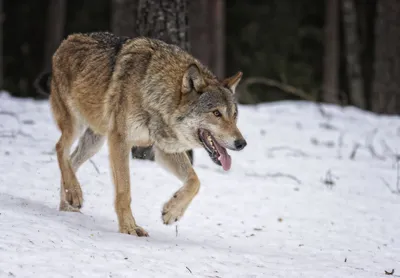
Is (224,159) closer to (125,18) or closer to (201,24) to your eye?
(125,18)

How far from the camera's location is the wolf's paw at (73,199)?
22.4ft

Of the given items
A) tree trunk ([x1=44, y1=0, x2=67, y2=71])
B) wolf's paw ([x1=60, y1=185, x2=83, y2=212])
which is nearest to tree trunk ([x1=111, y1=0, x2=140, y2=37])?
wolf's paw ([x1=60, y1=185, x2=83, y2=212])

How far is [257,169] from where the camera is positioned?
Answer: 392 inches

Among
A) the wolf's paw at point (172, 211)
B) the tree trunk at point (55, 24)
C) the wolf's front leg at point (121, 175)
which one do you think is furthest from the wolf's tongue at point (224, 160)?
the tree trunk at point (55, 24)

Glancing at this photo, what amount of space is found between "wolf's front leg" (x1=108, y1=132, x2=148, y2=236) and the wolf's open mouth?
77 cm

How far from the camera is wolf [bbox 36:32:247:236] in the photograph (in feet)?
20.8

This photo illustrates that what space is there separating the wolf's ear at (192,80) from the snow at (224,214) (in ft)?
4.96

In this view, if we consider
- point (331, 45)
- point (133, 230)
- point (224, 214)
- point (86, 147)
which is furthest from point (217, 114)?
A: point (331, 45)

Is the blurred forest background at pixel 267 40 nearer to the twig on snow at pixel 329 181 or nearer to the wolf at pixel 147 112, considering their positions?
the twig on snow at pixel 329 181

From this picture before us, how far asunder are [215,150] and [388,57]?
11.5m

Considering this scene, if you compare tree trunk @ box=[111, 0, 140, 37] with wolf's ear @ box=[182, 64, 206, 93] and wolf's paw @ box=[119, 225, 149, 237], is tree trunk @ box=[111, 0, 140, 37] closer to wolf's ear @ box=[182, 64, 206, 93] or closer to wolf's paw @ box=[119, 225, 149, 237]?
wolf's ear @ box=[182, 64, 206, 93]

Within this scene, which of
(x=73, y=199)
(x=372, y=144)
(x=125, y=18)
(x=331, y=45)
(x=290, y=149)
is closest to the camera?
(x=73, y=199)

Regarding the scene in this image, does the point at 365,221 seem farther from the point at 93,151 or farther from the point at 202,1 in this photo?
the point at 202,1

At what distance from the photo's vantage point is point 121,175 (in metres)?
6.43
